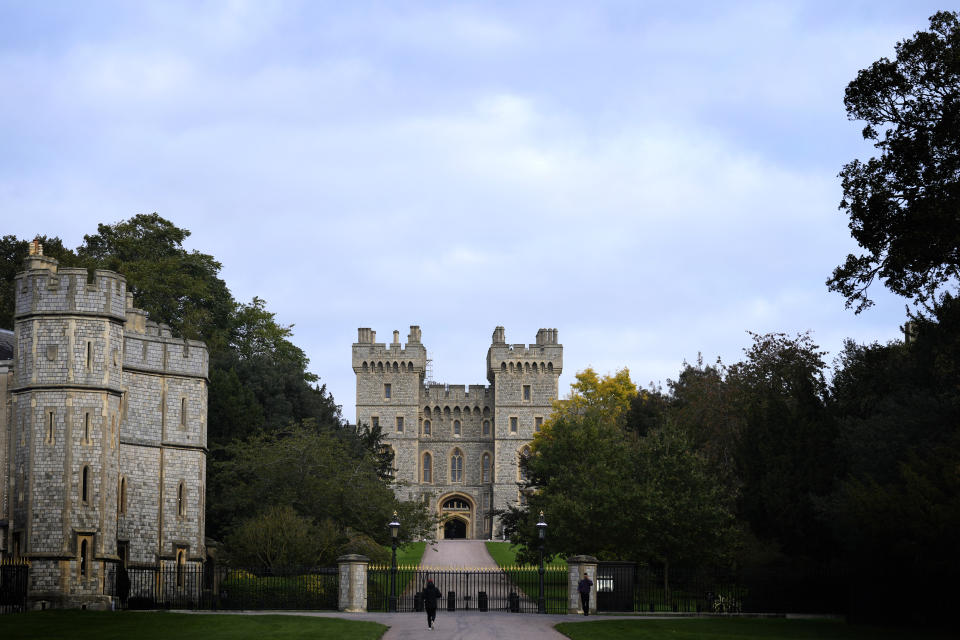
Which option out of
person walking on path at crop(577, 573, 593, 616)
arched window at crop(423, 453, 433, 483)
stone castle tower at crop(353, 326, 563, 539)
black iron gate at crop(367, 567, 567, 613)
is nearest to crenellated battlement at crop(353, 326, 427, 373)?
stone castle tower at crop(353, 326, 563, 539)

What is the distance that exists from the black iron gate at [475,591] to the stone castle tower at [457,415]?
1638 inches

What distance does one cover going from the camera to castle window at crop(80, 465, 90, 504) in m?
32.5

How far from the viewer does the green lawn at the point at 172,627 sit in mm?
22562

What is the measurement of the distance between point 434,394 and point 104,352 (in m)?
58.4

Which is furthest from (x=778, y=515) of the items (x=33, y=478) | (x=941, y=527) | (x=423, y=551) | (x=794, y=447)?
(x=423, y=551)

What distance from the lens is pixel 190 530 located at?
121 ft

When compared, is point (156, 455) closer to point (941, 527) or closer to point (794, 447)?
point (794, 447)

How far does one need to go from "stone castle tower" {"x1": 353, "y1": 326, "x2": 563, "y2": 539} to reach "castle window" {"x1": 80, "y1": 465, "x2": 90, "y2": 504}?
56.3 meters

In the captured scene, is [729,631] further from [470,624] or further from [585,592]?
[585,592]

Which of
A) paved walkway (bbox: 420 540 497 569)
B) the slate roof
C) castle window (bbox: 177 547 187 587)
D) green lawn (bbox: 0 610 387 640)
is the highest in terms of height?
the slate roof

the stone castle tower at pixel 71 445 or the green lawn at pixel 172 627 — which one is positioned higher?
the stone castle tower at pixel 71 445

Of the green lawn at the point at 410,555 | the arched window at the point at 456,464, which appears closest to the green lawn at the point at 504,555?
the green lawn at the point at 410,555

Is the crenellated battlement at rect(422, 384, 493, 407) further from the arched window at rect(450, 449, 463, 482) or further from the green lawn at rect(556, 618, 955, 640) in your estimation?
the green lawn at rect(556, 618, 955, 640)

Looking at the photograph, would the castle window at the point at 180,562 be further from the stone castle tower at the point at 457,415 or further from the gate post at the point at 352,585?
the stone castle tower at the point at 457,415
